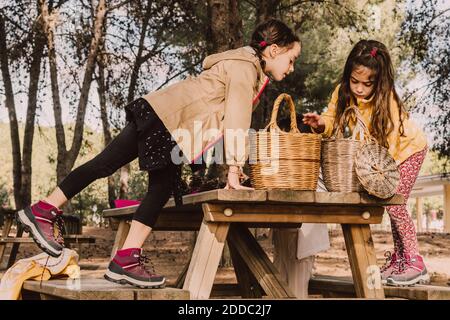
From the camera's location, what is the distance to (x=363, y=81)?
4.68 meters

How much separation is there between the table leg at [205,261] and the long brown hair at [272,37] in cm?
103

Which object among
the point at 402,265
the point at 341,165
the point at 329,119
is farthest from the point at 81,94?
the point at 341,165

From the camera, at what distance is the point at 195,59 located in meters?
19.8

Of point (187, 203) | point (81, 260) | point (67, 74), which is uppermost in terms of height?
point (67, 74)

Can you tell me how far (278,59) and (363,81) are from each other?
26.7 inches

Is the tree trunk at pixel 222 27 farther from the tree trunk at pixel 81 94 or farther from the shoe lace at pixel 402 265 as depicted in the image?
the shoe lace at pixel 402 265

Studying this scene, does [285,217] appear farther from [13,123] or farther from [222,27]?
[13,123]

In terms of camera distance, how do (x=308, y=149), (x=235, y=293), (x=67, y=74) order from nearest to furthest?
1. (x=308, y=149)
2. (x=235, y=293)
3. (x=67, y=74)

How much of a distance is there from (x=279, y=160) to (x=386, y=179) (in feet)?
1.83

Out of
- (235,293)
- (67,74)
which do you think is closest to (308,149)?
(235,293)

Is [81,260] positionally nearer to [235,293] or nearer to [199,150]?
[235,293]

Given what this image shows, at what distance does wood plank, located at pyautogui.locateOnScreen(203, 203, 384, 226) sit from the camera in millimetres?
3826

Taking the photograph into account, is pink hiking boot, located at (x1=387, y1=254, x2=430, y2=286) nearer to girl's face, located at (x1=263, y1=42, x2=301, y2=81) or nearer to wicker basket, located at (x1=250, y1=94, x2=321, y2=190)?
wicker basket, located at (x1=250, y1=94, x2=321, y2=190)

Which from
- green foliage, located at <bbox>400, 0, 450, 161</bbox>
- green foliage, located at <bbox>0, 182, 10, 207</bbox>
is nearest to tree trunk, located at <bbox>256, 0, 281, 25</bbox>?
green foliage, located at <bbox>400, 0, 450, 161</bbox>
